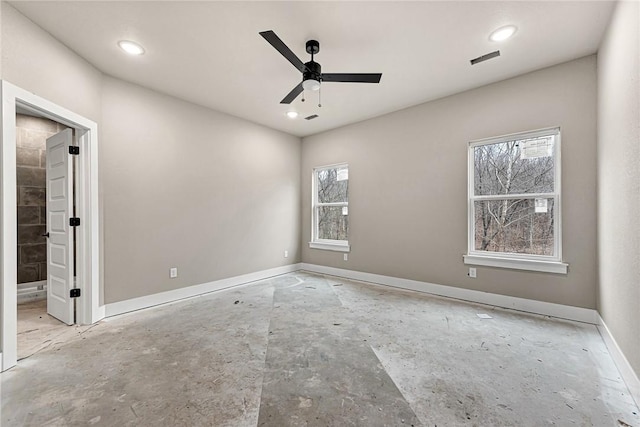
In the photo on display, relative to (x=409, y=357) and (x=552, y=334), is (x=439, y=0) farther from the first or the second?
(x=552, y=334)

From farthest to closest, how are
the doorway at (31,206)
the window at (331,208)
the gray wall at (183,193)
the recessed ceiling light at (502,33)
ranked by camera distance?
the window at (331,208) → the doorway at (31,206) → the gray wall at (183,193) → the recessed ceiling light at (502,33)

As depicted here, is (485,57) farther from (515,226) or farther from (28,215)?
(28,215)

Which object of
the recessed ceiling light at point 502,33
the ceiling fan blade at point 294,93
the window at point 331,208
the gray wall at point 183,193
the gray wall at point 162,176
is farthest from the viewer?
the window at point 331,208

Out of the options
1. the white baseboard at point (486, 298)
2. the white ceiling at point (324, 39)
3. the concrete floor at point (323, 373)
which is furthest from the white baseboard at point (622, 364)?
the white ceiling at point (324, 39)

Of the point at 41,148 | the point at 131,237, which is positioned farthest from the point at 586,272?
the point at 41,148

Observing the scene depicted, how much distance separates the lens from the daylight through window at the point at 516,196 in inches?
124

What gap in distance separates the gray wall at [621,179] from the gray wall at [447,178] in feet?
0.76

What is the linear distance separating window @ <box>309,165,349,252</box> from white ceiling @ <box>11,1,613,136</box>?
1.90 metres

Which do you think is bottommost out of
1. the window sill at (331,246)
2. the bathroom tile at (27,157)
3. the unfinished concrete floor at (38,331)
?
the unfinished concrete floor at (38,331)

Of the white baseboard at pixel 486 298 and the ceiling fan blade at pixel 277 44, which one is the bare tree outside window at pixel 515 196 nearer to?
the white baseboard at pixel 486 298

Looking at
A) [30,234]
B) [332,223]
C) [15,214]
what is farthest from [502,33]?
[30,234]

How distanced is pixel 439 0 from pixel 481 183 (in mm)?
2356

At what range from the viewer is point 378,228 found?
459 centimetres

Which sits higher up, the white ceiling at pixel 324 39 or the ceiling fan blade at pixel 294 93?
the white ceiling at pixel 324 39
